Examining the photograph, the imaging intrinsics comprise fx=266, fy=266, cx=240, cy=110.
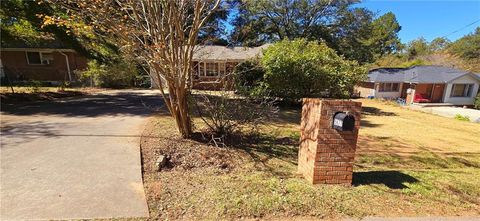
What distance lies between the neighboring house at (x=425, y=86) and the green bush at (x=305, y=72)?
1453 centimetres

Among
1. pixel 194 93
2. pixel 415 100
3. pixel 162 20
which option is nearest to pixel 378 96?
pixel 415 100

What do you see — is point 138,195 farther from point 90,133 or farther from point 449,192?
point 449,192

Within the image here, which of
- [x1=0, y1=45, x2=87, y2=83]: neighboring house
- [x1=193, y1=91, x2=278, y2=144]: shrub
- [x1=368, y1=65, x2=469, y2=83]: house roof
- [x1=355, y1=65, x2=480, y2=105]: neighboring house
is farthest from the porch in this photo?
[x1=0, y1=45, x2=87, y2=83]: neighboring house

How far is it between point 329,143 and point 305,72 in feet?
33.2

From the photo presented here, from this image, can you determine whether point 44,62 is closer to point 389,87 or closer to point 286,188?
point 286,188

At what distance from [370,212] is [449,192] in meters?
1.69

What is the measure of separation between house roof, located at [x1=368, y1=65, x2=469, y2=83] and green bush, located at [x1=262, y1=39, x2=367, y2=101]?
570 inches

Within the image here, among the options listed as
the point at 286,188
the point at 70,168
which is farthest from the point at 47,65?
the point at 286,188

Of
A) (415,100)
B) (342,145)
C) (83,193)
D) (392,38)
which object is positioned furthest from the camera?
(392,38)

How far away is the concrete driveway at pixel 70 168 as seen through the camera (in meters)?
3.29

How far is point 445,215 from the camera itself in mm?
3357

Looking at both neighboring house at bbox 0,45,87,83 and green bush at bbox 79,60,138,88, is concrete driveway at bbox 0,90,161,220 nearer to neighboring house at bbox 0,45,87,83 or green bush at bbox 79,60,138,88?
green bush at bbox 79,60,138,88

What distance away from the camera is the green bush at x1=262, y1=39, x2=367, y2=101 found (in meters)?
13.4

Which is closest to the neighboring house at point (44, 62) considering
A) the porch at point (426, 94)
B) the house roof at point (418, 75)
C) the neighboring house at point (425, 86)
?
the neighboring house at point (425, 86)
